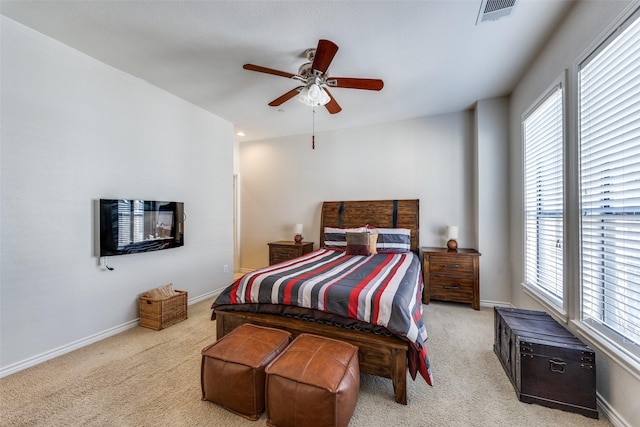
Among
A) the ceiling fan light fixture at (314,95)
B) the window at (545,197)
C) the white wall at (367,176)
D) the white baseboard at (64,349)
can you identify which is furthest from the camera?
the white wall at (367,176)

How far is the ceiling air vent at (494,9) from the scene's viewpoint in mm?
1858

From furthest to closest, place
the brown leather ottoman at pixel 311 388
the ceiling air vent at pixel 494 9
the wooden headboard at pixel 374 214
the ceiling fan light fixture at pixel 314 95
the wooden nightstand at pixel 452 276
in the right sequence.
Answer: the wooden headboard at pixel 374 214 → the wooden nightstand at pixel 452 276 → the ceiling fan light fixture at pixel 314 95 → the ceiling air vent at pixel 494 9 → the brown leather ottoman at pixel 311 388

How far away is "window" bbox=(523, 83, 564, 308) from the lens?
2205 mm

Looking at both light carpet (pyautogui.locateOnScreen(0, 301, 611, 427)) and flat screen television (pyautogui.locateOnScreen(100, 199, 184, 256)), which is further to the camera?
flat screen television (pyautogui.locateOnScreen(100, 199, 184, 256))

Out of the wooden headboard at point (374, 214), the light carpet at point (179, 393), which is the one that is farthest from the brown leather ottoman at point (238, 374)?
the wooden headboard at point (374, 214)

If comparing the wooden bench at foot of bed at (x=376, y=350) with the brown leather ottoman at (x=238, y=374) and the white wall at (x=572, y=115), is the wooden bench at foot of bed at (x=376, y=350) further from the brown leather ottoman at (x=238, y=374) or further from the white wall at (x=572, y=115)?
the white wall at (x=572, y=115)

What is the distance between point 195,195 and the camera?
3.72 m

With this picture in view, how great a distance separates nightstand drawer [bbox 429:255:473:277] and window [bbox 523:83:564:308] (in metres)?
0.61

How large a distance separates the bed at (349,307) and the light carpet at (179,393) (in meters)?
0.20

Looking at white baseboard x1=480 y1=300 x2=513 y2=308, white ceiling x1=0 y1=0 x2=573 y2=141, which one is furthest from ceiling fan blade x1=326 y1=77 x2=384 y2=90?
white baseboard x1=480 y1=300 x2=513 y2=308

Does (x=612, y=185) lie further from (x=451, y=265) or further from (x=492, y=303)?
(x=492, y=303)

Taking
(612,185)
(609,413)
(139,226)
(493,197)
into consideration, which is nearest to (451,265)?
(493,197)

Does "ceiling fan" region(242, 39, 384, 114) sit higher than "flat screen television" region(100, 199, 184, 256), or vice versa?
"ceiling fan" region(242, 39, 384, 114)

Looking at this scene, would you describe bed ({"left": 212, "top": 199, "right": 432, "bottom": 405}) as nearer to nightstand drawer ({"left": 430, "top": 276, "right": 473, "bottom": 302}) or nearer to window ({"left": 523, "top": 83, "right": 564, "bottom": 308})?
nightstand drawer ({"left": 430, "top": 276, "right": 473, "bottom": 302})
